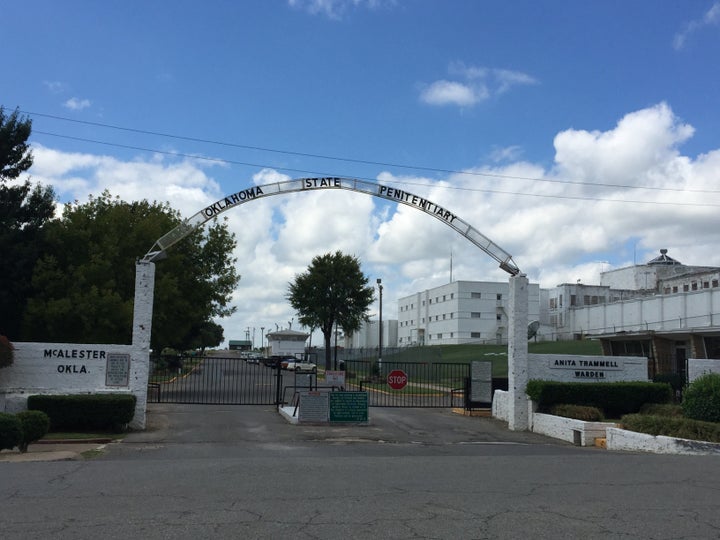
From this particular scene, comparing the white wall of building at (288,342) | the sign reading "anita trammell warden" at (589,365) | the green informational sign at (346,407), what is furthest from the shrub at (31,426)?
the white wall of building at (288,342)

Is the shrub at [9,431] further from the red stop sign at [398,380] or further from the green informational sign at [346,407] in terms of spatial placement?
the red stop sign at [398,380]

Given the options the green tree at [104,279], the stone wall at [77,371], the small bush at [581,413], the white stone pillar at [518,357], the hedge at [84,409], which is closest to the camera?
the hedge at [84,409]

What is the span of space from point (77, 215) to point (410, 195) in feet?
46.6

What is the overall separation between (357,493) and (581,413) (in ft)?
36.9

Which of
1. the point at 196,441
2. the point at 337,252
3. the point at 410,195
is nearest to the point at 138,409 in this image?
the point at 196,441

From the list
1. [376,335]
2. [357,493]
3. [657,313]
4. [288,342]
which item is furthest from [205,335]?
[357,493]

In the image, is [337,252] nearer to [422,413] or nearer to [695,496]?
[422,413]

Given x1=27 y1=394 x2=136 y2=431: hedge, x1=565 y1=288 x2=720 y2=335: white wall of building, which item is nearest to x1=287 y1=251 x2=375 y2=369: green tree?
x1=565 y1=288 x2=720 y2=335: white wall of building

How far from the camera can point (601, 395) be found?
773 inches

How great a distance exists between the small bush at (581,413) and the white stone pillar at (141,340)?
35.6 feet

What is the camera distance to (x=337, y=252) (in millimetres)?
59281

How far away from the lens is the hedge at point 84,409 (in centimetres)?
1638

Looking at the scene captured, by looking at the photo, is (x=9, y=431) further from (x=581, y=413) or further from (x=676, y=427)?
(x=676, y=427)

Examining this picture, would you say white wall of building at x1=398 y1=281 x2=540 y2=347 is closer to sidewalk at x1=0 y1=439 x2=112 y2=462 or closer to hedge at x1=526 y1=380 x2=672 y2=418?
hedge at x1=526 y1=380 x2=672 y2=418
